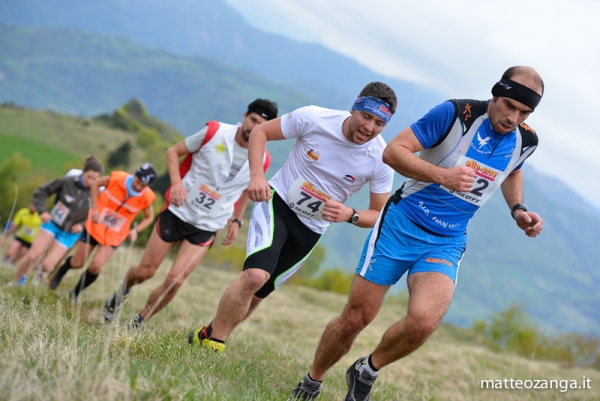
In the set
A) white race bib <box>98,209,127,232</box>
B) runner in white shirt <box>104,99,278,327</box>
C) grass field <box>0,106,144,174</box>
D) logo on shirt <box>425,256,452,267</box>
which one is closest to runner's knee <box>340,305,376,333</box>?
logo on shirt <box>425,256,452,267</box>

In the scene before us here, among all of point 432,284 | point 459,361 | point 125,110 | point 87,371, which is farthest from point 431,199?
point 125,110

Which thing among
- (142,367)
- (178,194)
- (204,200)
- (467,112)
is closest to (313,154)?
(467,112)

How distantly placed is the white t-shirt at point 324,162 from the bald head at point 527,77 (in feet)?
4.68

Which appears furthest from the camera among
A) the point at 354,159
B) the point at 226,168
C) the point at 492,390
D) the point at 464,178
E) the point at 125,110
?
the point at 125,110

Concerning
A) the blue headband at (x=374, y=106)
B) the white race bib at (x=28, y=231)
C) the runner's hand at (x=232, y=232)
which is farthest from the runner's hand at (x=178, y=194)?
the white race bib at (x=28, y=231)

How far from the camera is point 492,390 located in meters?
9.42

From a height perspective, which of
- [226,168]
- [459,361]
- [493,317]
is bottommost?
[493,317]

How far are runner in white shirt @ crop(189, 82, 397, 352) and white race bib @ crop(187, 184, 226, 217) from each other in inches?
69.8

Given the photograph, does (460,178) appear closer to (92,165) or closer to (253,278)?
(253,278)

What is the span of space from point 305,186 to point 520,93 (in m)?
2.15

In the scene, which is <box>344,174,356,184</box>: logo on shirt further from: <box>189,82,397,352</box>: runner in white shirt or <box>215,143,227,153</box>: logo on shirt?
<box>215,143,227,153</box>: logo on shirt

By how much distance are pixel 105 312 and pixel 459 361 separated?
786 centimetres

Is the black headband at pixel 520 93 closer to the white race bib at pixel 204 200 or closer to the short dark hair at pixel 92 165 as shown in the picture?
the white race bib at pixel 204 200

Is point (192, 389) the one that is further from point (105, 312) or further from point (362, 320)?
point (105, 312)
